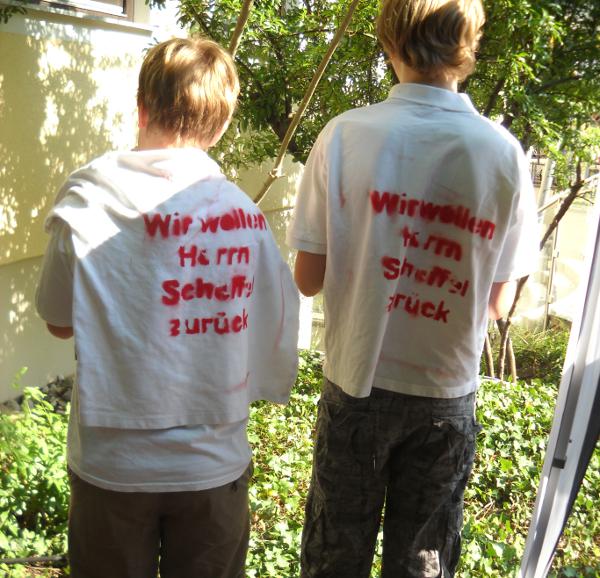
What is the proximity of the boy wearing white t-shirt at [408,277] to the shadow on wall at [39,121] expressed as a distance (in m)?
2.90

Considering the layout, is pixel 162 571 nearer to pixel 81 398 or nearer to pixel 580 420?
pixel 81 398

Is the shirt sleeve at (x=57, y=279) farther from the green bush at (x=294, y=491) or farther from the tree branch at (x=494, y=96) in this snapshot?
the tree branch at (x=494, y=96)

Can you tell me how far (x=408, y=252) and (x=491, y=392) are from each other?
3.42 m

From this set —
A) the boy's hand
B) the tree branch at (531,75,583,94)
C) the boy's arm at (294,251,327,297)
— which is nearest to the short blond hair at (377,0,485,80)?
the boy's arm at (294,251,327,297)

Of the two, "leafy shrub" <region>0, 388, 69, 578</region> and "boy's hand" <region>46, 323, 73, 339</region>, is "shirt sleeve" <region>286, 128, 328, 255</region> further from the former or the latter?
"leafy shrub" <region>0, 388, 69, 578</region>

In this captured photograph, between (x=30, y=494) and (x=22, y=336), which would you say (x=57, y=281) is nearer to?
(x=30, y=494)

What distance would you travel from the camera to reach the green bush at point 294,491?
9.11ft

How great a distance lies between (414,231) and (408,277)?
0.37 ft

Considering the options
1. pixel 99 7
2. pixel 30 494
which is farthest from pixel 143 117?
pixel 99 7

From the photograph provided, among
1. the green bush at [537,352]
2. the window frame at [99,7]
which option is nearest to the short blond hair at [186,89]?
the window frame at [99,7]

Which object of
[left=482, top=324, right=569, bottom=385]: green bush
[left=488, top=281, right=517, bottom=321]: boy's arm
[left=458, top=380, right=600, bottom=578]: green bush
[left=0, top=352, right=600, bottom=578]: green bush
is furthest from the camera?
[left=482, top=324, right=569, bottom=385]: green bush

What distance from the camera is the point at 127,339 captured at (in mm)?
1475

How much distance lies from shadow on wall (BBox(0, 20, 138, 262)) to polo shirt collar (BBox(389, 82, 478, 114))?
299cm

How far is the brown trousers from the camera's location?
5.06 ft
